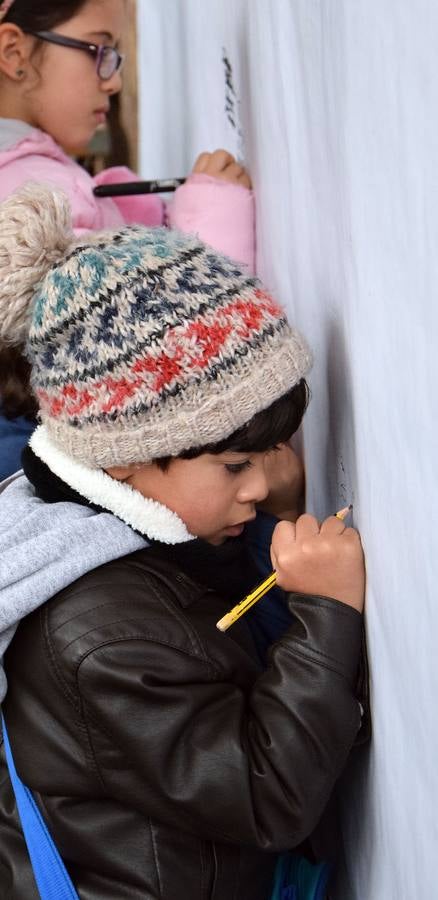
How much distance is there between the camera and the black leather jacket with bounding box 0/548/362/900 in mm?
1146

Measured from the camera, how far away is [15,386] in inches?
60.7

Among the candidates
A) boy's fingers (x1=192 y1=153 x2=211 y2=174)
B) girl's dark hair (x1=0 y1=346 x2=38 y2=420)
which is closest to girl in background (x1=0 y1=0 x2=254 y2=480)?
boy's fingers (x1=192 y1=153 x2=211 y2=174)

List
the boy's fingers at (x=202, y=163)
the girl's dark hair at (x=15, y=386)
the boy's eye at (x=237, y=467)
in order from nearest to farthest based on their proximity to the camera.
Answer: the boy's eye at (x=237, y=467) → the girl's dark hair at (x=15, y=386) → the boy's fingers at (x=202, y=163)

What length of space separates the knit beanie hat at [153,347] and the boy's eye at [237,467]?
7 centimetres

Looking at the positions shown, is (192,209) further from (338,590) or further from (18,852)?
(18,852)

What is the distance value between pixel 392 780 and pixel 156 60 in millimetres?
1837

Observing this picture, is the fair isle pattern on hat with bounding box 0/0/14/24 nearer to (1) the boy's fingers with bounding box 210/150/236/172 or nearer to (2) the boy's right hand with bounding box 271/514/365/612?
(1) the boy's fingers with bounding box 210/150/236/172

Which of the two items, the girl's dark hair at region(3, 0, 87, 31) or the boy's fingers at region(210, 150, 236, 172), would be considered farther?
the girl's dark hair at region(3, 0, 87, 31)

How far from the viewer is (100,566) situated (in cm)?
125

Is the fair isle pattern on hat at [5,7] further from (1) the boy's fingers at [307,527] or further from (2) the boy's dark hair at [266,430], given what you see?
(1) the boy's fingers at [307,527]

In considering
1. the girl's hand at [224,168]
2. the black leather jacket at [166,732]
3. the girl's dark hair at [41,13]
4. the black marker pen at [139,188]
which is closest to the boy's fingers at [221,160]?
the girl's hand at [224,168]

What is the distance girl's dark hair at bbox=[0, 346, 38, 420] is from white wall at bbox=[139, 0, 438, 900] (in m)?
0.36

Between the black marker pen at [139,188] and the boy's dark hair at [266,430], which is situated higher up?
the black marker pen at [139,188]

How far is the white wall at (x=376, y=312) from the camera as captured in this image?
82cm
